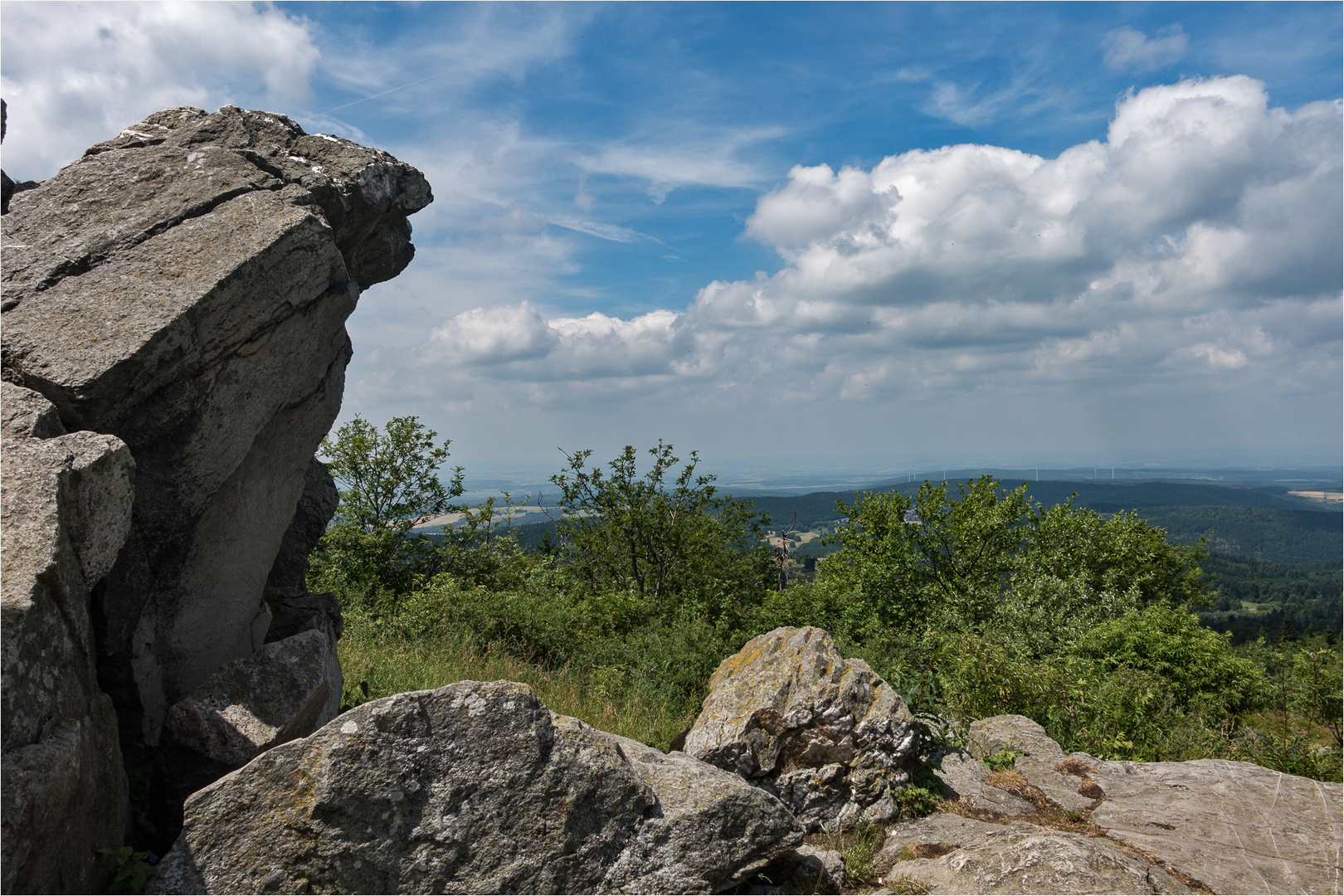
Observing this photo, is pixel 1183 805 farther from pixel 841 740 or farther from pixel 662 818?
pixel 662 818

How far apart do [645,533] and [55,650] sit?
16118 mm

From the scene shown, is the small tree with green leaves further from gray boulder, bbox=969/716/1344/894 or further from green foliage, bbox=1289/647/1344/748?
green foliage, bbox=1289/647/1344/748

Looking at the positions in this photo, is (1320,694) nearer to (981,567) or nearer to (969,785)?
(981,567)

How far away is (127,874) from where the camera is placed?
4.43m

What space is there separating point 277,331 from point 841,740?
6.86 metres

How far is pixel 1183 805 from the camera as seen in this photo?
7.29 meters

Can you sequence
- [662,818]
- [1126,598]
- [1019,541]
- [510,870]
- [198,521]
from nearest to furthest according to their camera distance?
[510,870], [662,818], [198,521], [1126,598], [1019,541]

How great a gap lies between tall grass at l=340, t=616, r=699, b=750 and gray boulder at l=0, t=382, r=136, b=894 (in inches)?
158

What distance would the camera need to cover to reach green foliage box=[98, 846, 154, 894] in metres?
4.46

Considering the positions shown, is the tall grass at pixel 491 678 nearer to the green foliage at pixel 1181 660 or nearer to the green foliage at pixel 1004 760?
the green foliage at pixel 1004 760

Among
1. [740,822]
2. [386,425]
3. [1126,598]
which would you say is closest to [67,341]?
[740,822]

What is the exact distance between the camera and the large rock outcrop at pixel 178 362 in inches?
213

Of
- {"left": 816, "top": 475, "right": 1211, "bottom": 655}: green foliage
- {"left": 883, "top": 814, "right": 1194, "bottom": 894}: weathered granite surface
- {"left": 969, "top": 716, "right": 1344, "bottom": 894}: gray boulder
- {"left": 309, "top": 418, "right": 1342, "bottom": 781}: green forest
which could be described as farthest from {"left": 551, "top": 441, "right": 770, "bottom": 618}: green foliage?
{"left": 883, "top": 814, "right": 1194, "bottom": 894}: weathered granite surface

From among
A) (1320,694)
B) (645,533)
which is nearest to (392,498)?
(645,533)
